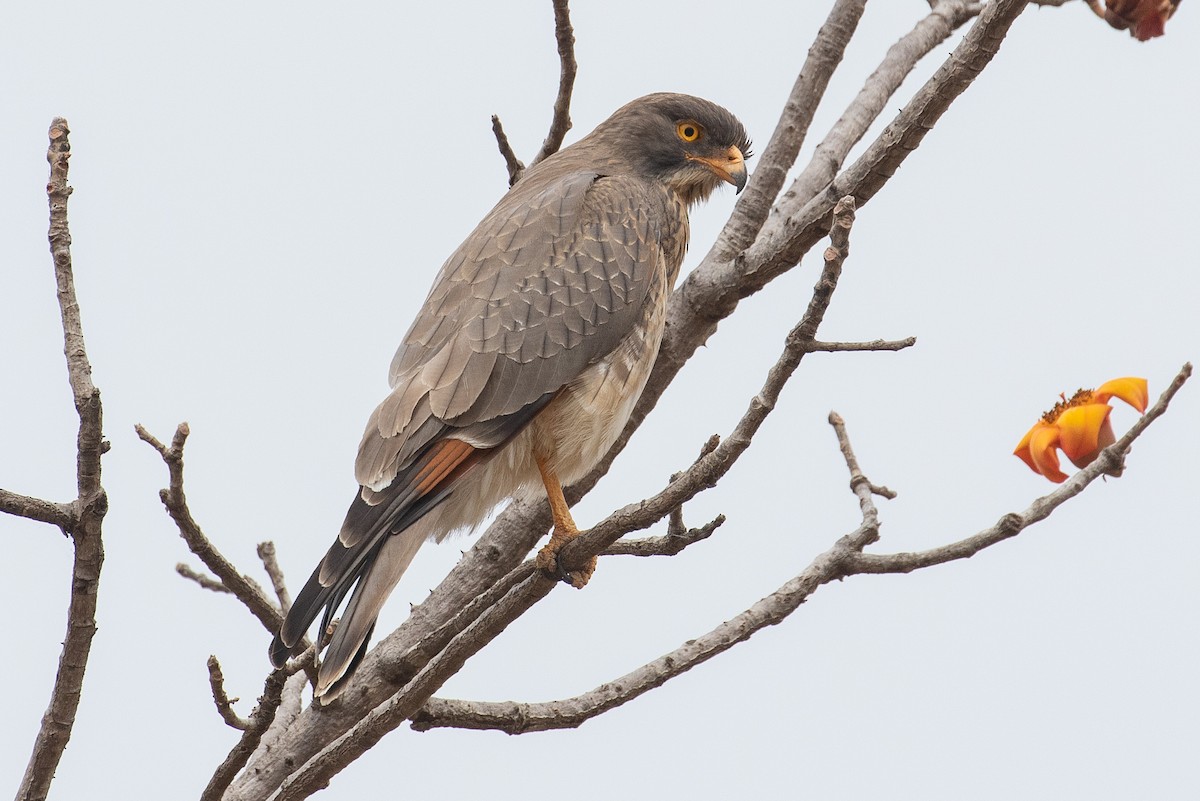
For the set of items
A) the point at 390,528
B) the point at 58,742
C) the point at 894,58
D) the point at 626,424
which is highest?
the point at 894,58

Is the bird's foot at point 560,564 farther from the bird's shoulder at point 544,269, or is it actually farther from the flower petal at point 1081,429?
the flower petal at point 1081,429

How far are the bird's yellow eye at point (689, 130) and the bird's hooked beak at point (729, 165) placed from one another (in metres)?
0.11

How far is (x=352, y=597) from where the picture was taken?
3811 millimetres

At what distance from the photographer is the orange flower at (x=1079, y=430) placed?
367cm

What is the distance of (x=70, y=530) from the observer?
293cm

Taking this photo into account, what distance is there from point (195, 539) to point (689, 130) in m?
2.91

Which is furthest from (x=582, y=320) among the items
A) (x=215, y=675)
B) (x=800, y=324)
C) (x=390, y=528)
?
(x=215, y=675)

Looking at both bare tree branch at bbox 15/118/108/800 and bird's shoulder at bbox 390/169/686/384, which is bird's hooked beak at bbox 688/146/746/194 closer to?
bird's shoulder at bbox 390/169/686/384

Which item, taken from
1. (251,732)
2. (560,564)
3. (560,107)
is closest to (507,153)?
(560,107)

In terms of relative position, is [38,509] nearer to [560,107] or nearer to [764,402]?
[764,402]

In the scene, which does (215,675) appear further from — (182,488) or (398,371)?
(398,371)

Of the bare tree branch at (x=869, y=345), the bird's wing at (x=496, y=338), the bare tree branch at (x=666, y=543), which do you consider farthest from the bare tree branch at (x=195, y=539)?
the bare tree branch at (x=869, y=345)

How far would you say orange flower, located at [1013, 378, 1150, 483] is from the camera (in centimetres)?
367

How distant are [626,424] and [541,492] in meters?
0.44
